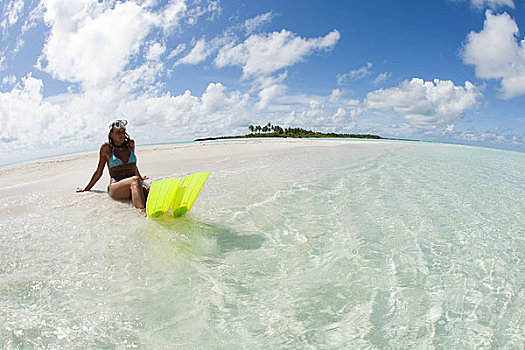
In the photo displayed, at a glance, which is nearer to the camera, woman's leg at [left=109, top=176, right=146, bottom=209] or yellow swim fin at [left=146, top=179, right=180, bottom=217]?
yellow swim fin at [left=146, top=179, right=180, bottom=217]

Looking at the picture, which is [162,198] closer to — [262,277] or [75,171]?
[262,277]

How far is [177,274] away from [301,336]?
1.33 meters

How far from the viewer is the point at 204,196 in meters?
5.99

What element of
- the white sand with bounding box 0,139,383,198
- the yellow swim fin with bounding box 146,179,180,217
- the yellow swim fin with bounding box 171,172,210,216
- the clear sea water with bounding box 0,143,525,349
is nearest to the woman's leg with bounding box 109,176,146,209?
the clear sea water with bounding box 0,143,525,349

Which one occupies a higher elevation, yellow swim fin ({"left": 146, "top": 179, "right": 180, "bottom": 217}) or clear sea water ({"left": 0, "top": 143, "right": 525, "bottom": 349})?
yellow swim fin ({"left": 146, "top": 179, "right": 180, "bottom": 217})

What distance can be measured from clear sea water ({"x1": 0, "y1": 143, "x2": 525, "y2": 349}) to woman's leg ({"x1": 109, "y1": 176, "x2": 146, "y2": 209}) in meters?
0.19

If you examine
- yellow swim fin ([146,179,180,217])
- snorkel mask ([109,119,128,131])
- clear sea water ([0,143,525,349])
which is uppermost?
snorkel mask ([109,119,128,131])

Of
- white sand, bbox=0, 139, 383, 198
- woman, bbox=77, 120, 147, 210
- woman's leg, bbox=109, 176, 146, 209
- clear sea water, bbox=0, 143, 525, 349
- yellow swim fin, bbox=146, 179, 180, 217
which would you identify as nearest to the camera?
clear sea water, bbox=0, 143, 525, 349

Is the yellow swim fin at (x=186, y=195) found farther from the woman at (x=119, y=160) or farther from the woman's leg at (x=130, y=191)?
the woman at (x=119, y=160)

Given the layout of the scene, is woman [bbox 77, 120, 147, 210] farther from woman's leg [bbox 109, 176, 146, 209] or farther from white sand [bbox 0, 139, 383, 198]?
white sand [bbox 0, 139, 383, 198]

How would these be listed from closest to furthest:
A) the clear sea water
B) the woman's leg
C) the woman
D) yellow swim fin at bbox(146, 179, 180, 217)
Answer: the clear sea water
yellow swim fin at bbox(146, 179, 180, 217)
the woman's leg
the woman

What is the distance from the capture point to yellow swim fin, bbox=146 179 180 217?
13.5ft

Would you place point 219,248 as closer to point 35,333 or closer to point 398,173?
point 35,333

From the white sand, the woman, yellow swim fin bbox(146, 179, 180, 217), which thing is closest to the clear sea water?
yellow swim fin bbox(146, 179, 180, 217)
